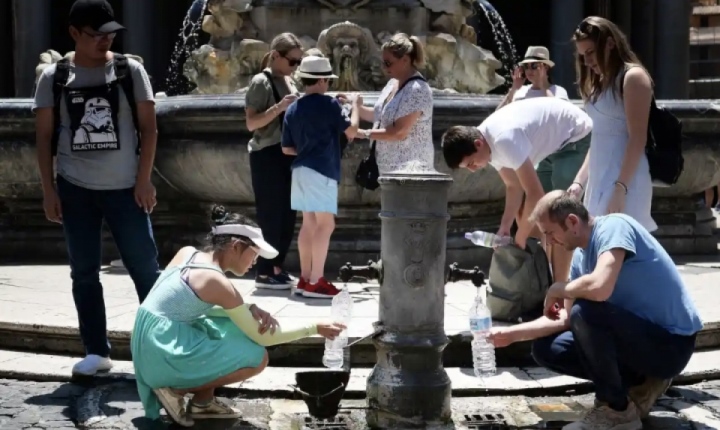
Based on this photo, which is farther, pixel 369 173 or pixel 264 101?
pixel 264 101

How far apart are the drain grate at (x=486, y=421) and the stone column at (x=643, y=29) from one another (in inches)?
998

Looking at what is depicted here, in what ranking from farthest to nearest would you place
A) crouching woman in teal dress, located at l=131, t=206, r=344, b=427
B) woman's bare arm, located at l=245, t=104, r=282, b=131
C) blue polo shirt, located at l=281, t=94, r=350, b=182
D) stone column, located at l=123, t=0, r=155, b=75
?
stone column, located at l=123, t=0, r=155, b=75 < woman's bare arm, located at l=245, t=104, r=282, b=131 < blue polo shirt, located at l=281, t=94, r=350, b=182 < crouching woman in teal dress, located at l=131, t=206, r=344, b=427

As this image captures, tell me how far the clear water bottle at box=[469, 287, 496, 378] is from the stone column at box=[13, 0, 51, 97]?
22.4 metres

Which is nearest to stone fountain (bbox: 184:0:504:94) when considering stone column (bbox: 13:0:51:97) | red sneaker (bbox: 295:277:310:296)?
red sneaker (bbox: 295:277:310:296)

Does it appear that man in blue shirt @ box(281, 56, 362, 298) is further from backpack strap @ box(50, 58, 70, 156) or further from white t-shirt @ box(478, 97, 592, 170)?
backpack strap @ box(50, 58, 70, 156)

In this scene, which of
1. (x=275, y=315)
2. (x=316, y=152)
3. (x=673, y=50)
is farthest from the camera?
(x=673, y=50)

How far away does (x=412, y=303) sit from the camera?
527 centimetres

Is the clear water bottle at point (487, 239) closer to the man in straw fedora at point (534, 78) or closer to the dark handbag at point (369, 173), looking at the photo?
the dark handbag at point (369, 173)

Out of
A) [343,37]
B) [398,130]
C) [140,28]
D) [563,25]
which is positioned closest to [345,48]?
[343,37]

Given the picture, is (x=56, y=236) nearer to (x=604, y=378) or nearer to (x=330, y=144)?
(x=330, y=144)

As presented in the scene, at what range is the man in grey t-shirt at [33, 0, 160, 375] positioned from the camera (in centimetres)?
606

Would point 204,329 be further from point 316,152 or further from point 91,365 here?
point 316,152

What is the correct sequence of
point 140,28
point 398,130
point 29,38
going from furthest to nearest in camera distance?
point 29,38 < point 140,28 < point 398,130

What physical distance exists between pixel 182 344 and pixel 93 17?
171 cm
